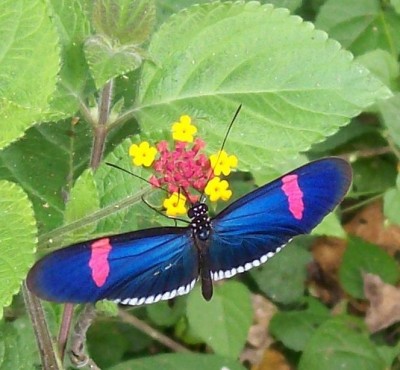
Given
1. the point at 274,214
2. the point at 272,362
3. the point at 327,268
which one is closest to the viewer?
the point at 274,214

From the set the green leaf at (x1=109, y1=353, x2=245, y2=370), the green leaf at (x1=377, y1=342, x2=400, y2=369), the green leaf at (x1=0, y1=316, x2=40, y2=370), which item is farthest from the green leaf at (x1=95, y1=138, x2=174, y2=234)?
the green leaf at (x1=377, y1=342, x2=400, y2=369)

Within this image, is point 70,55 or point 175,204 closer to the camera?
point 175,204

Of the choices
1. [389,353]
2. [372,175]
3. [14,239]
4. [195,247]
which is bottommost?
[389,353]

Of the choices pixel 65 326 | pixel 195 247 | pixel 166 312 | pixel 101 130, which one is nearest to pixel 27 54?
pixel 101 130

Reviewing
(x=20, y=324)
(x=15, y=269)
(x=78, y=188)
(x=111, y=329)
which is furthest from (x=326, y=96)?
(x=111, y=329)

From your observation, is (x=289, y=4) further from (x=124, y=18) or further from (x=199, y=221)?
(x=199, y=221)

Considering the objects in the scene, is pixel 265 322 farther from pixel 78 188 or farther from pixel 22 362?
pixel 78 188

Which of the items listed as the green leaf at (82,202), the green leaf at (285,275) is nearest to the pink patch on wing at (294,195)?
the green leaf at (82,202)
